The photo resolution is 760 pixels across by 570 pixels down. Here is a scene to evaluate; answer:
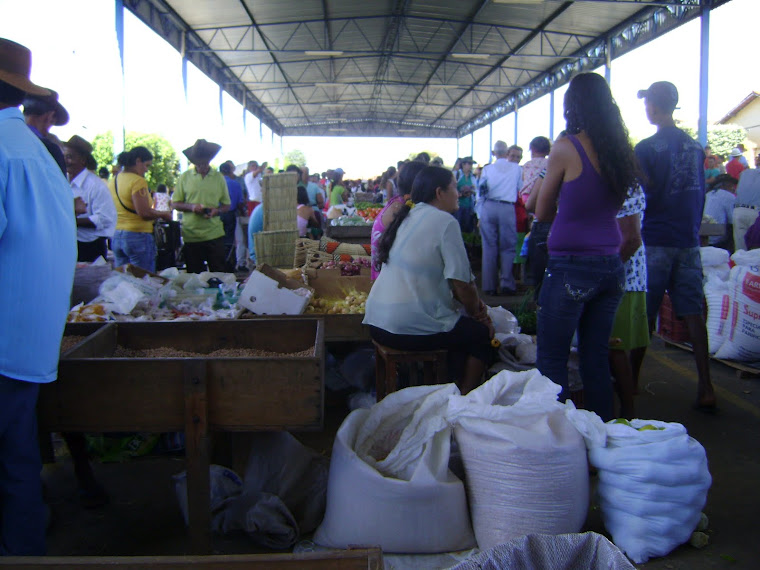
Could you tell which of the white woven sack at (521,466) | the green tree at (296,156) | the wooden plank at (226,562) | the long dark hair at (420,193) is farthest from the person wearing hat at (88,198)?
the green tree at (296,156)

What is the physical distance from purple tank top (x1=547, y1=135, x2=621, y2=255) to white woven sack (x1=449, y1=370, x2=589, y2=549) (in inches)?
28.4

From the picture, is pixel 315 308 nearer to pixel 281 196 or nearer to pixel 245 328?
pixel 245 328

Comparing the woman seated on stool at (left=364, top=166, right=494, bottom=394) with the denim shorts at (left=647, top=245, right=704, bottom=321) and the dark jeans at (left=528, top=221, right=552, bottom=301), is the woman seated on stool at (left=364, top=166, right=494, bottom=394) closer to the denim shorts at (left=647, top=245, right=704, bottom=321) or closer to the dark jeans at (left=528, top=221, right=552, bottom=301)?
the denim shorts at (left=647, top=245, right=704, bottom=321)

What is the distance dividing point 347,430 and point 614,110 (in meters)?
1.76

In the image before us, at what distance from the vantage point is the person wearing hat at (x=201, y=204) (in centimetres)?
638

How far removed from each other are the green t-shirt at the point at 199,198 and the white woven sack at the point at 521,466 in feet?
15.4

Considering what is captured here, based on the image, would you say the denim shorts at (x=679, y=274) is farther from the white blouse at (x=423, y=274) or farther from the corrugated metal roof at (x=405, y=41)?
the corrugated metal roof at (x=405, y=41)

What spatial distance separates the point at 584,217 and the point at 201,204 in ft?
15.0

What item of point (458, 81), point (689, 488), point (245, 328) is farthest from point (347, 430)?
point (458, 81)

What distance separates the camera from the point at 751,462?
122 inches

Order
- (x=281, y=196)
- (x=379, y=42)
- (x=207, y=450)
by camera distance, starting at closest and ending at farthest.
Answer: (x=207, y=450) < (x=281, y=196) < (x=379, y=42)

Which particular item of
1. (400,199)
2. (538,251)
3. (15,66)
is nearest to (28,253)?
(15,66)

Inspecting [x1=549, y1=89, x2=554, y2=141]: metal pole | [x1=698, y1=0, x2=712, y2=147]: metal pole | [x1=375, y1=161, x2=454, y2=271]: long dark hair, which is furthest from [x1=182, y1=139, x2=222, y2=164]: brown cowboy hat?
[x1=549, y1=89, x2=554, y2=141]: metal pole

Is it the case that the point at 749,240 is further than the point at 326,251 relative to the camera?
Yes
